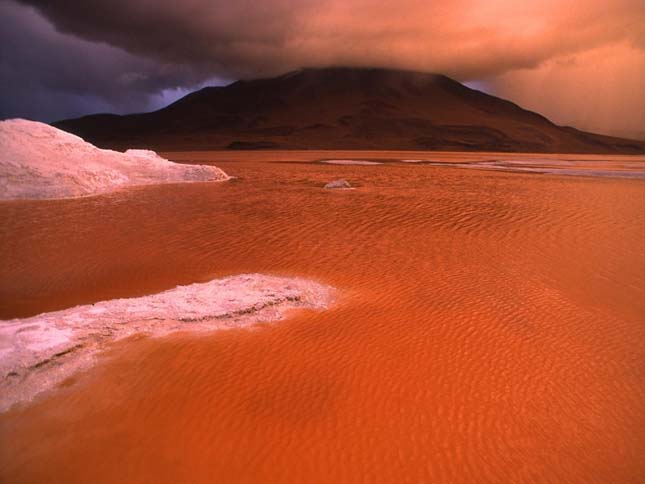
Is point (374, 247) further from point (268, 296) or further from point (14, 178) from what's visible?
point (14, 178)

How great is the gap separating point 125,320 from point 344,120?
323 feet

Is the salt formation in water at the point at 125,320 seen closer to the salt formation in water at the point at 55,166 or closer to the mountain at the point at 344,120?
the salt formation in water at the point at 55,166

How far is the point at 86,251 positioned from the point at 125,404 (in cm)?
620

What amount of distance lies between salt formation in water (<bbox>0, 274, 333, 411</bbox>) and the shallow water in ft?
0.96

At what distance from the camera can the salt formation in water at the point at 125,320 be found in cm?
420

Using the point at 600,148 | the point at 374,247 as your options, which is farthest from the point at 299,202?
the point at 600,148

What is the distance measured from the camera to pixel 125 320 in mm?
5273

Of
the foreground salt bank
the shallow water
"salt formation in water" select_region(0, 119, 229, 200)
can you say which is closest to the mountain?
"salt formation in water" select_region(0, 119, 229, 200)

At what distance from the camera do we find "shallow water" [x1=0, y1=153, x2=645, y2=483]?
11.0 ft

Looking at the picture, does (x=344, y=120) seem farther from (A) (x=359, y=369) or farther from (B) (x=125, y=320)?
(A) (x=359, y=369)

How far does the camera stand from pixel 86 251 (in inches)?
351

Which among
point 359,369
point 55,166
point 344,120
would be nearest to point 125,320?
point 359,369

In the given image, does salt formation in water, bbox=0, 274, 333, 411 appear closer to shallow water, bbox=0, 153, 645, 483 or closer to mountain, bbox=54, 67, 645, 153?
shallow water, bbox=0, 153, 645, 483

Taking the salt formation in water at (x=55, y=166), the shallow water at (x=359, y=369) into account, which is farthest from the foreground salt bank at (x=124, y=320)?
the salt formation in water at (x=55, y=166)
